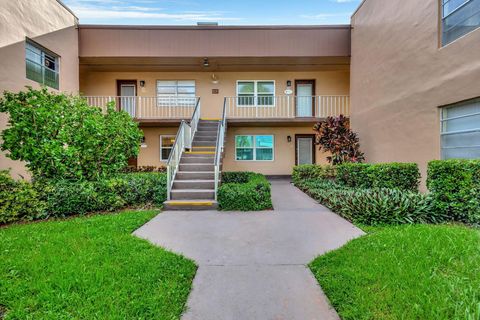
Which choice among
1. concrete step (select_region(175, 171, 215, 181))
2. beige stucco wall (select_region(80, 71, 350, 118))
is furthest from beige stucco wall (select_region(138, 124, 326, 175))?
concrete step (select_region(175, 171, 215, 181))

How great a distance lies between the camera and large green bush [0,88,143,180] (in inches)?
231

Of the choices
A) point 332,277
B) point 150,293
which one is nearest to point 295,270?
point 332,277

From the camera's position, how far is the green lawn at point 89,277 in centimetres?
228

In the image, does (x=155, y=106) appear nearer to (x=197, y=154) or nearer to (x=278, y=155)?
(x=197, y=154)

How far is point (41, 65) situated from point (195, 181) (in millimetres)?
7295

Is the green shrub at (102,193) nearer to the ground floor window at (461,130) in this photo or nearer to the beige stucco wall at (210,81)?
the beige stucco wall at (210,81)

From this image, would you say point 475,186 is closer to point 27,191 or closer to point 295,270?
point 295,270

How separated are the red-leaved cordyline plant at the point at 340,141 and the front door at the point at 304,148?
10.2 ft

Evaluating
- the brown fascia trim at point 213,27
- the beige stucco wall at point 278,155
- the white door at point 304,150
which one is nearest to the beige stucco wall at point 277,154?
the beige stucco wall at point 278,155

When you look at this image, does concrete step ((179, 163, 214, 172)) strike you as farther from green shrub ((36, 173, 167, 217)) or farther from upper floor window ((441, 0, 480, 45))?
upper floor window ((441, 0, 480, 45))

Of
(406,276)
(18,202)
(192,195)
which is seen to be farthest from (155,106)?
(406,276)

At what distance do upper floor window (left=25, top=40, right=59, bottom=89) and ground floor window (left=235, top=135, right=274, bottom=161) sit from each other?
820cm

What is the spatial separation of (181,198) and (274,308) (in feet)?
16.0

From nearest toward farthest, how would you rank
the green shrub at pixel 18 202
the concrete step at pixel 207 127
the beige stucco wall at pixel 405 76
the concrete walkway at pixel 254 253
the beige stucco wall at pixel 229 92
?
the concrete walkway at pixel 254 253
the green shrub at pixel 18 202
the beige stucco wall at pixel 405 76
the concrete step at pixel 207 127
the beige stucco wall at pixel 229 92
